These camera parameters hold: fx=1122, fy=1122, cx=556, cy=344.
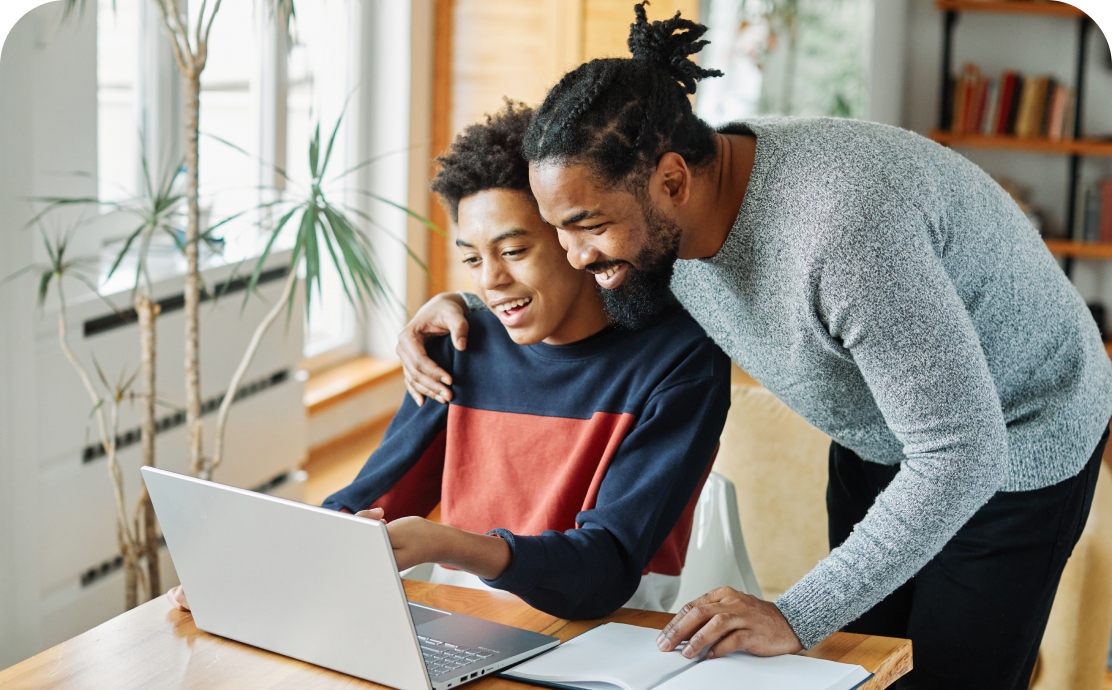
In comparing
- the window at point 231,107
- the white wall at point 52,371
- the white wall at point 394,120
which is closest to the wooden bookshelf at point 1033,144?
the white wall at point 394,120

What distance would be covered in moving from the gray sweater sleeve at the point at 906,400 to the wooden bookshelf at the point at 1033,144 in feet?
13.5

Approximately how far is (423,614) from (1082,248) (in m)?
4.61

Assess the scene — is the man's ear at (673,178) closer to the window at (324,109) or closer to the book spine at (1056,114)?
the window at (324,109)

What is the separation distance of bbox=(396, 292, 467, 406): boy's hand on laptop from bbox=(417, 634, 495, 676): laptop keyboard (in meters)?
0.46

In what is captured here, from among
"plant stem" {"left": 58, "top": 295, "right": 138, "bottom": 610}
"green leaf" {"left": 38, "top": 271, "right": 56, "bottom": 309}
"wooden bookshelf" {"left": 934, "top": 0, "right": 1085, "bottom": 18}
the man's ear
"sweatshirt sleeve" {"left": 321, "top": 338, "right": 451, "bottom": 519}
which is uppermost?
"wooden bookshelf" {"left": 934, "top": 0, "right": 1085, "bottom": 18}

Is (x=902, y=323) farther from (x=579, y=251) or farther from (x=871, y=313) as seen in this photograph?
(x=579, y=251)

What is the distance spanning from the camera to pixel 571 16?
172 inches

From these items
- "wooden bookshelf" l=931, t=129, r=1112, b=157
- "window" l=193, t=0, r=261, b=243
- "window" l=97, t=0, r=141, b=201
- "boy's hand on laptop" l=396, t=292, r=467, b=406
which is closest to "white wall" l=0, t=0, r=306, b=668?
"window" l=97, t=0, r=141, b=201

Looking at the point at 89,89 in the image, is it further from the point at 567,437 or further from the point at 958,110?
the point at 958,110

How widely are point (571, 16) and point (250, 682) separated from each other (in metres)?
3.68

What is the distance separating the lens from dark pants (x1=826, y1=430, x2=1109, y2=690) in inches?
54.3

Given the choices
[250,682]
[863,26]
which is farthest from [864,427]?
[863,26]

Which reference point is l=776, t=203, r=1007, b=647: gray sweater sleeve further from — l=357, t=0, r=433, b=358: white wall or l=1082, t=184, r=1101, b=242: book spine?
l=1082, t=184, r=1101, b=242: book spine

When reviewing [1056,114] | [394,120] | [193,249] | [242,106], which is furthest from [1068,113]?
[193,249]
